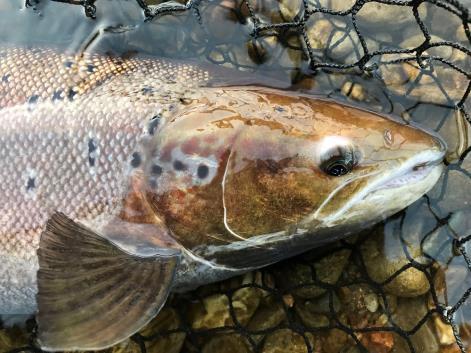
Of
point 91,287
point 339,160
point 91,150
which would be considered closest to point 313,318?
point 339,160

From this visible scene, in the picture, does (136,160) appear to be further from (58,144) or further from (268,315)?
(268,315)

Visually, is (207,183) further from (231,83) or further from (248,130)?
(231,83)

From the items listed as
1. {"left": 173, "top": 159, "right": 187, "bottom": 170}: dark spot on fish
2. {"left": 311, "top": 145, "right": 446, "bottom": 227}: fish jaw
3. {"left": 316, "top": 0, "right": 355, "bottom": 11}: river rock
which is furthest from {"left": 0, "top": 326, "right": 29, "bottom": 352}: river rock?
{"left": 316, "top": 0, "right": 355, "bottom": 11}: river rock

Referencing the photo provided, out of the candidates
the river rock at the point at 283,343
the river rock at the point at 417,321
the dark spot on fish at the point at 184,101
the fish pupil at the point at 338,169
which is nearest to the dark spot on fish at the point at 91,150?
the dark spot on fish at the point at 184,101

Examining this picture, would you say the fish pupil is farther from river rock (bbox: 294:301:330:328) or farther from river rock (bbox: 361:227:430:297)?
river rock (bbox: 294:301:330:328)

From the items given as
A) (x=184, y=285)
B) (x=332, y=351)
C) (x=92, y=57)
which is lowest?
(x=332, y=351)

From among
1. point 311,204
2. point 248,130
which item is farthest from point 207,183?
point 311,204
